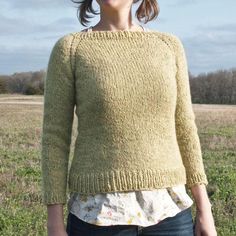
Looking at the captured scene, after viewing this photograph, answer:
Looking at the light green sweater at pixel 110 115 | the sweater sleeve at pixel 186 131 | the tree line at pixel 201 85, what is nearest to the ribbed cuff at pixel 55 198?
the light green sweater at pixel 110 115

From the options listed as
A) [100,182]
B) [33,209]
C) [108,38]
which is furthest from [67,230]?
[33,209]

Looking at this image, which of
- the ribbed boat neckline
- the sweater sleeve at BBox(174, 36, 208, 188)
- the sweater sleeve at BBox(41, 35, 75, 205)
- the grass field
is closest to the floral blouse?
the sweater sleeve at BBox(41, 35, 75, 205)

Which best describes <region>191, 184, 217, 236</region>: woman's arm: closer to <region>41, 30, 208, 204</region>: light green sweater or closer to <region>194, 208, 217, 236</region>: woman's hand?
<region>194, 208, 217, 236</region>: woman's hand

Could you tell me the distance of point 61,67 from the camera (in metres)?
2.56

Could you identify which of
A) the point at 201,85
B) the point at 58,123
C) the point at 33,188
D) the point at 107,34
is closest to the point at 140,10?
the point at 107,34

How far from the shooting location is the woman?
8.19 ft

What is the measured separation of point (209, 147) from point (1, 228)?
768 centimetres

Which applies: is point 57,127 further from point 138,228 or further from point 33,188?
point 33,188

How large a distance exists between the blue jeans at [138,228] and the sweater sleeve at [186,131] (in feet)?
0.60

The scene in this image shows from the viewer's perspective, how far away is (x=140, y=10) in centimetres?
281

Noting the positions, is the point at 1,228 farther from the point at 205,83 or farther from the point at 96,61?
the point at 205,83

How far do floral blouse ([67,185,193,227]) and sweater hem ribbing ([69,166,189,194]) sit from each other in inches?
0.9

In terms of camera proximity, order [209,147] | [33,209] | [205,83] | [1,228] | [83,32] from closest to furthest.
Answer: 1. [83,32]
2. [1,228]
3. [33,209]
4. [209,147]
5. [205,83]

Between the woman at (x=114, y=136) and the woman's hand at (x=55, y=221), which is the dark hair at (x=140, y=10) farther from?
the woman's hand at (x=55, y=221)
